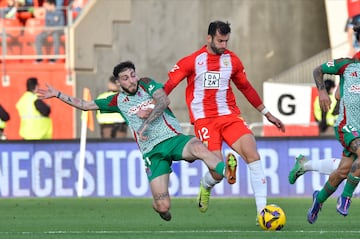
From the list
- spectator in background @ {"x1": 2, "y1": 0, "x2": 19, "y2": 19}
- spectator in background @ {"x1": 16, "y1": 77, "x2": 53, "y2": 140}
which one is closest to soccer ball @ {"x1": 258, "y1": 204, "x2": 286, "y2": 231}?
spectator in background @ {"x1": 16, "y1": 77, "x2": 53, "y2": 140}

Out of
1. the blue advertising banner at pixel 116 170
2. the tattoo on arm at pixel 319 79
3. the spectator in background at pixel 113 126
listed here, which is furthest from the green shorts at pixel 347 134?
the spectator in background at pixel 113 126

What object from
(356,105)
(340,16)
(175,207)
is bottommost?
(175,207)

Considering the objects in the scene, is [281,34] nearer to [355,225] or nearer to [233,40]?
[233,40]

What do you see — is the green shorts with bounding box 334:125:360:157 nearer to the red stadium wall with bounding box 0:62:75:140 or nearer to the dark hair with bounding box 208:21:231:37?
the dark hair with bounding box 208:21:231:37

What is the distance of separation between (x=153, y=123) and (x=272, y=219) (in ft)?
5.49

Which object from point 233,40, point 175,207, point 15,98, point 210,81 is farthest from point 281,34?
point 210,81

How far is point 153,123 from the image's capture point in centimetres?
1348

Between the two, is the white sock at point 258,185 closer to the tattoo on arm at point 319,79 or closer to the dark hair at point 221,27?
the tattoo on arm at point 319,79

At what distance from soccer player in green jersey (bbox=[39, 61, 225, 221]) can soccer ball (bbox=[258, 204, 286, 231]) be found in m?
0.68

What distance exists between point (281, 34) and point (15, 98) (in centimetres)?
682

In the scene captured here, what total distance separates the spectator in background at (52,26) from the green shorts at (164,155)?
13.2 meters

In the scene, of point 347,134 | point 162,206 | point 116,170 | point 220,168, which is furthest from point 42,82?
point 347,134

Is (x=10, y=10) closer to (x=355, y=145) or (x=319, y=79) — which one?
(x=319, y=79)

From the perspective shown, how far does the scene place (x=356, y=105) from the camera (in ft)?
42.5
